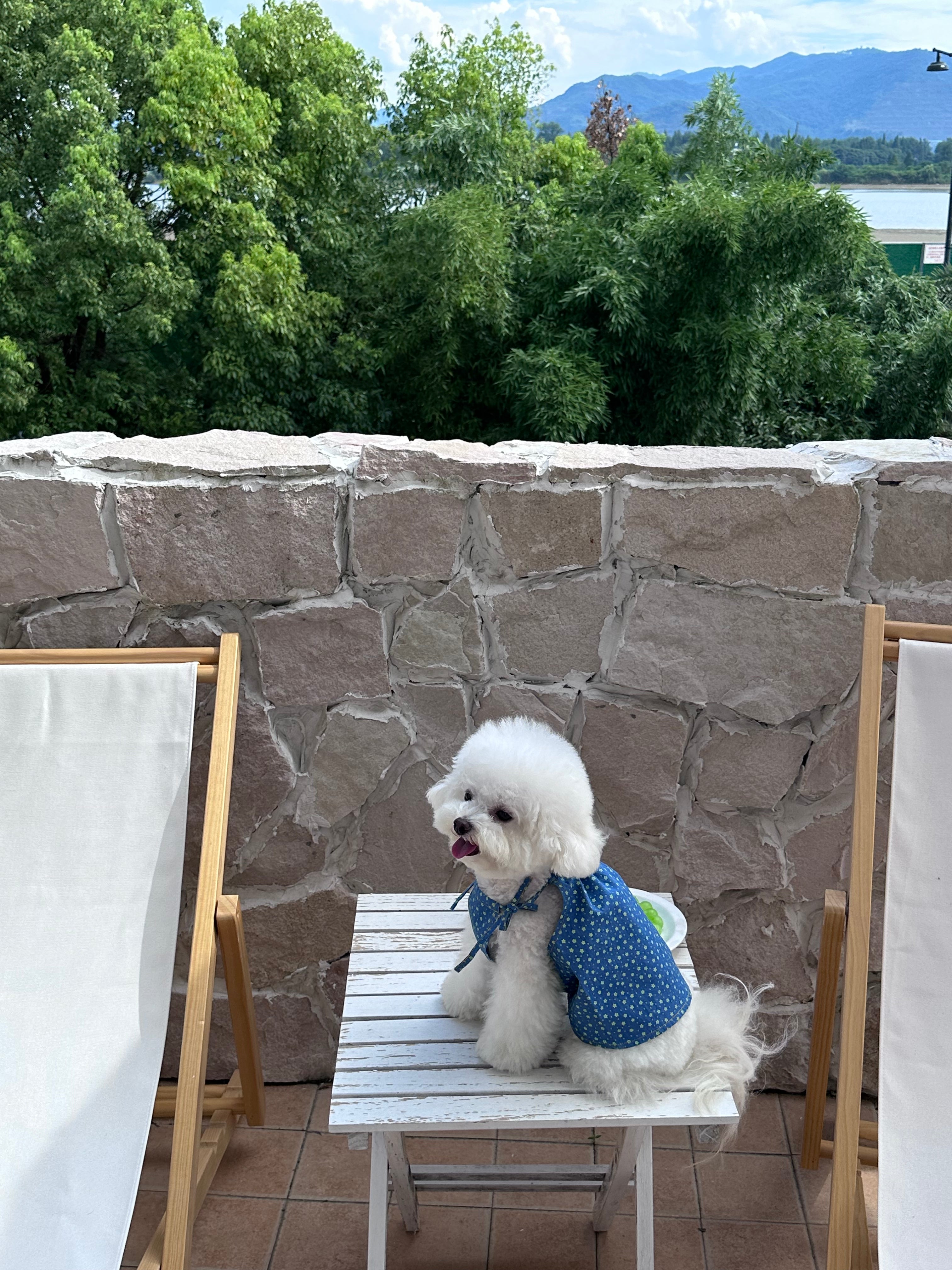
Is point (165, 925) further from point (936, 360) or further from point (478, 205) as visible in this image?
point (936, 360)

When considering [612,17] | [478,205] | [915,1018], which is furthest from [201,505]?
[612,17]

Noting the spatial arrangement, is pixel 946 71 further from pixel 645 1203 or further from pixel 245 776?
pixel 645 1203

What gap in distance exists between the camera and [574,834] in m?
1.30

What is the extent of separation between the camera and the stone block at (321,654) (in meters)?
1.79

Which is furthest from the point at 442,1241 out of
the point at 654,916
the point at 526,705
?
the point at 526,705

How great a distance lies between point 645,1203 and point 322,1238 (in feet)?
2.12

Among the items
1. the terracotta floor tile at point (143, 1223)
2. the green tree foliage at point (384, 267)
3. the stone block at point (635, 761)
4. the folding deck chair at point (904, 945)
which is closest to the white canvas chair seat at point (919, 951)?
the folding deck chair at point (904, 945)

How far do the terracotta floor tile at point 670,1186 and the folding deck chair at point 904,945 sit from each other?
0.33 metres

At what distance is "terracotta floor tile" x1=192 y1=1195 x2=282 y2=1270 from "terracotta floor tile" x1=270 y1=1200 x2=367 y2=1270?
0.06ft

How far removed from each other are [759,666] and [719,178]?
907 cm

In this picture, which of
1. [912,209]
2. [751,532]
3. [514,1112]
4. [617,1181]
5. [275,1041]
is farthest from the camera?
[912,209]

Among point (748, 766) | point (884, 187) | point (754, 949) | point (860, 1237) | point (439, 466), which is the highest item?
point (884, 187)

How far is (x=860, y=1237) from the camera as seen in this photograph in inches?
57.6

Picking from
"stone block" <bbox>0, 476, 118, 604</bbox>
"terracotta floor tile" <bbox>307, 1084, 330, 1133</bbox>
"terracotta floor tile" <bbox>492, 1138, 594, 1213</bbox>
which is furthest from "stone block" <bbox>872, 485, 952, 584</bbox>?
"terracotta floor tile" <bbox>307, 1084, 330, 1133</bbox>
